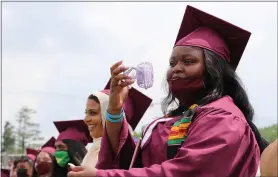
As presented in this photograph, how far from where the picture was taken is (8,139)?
6081cm

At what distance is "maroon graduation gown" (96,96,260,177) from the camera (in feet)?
7.13

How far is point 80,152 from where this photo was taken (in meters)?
5.71

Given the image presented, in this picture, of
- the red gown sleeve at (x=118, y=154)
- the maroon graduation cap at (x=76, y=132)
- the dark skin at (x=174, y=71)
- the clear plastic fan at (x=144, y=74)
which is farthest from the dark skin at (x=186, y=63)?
the maroon graduation cap at (x=76, y=132)

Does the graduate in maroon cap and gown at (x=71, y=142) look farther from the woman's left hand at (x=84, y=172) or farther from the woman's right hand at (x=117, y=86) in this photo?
the woman's left hand at (x=84, y=172)

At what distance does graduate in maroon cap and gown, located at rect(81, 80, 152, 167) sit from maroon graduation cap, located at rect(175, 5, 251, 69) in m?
1.23

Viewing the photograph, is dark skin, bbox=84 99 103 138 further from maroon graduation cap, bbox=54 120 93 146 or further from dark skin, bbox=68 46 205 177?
maroon graduation cap, bbox=54 120 93 146

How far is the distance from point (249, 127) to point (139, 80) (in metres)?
0.64

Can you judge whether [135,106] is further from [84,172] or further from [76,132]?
[76,132]

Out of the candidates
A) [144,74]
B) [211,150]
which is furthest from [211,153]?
[144,74]

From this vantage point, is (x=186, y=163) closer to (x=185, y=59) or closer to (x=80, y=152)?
(x=185, y=59)

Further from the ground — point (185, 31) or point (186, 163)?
point (185, 31)

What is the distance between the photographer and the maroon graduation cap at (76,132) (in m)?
6.24

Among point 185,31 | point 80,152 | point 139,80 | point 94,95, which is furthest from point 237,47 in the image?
point 80,152

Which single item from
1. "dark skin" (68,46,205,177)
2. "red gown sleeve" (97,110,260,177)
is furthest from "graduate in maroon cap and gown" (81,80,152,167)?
"red gown sleeve" (97,110,260,177)
